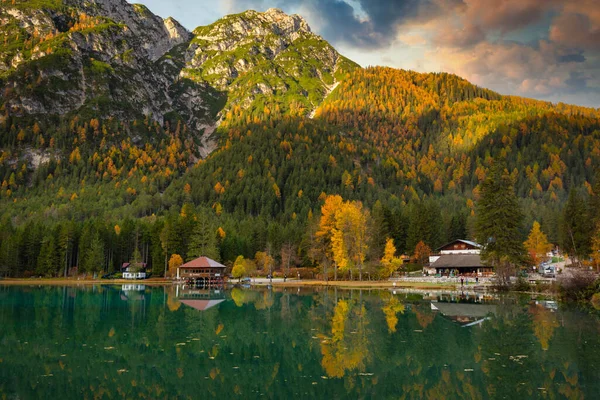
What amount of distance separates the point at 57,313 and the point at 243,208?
129 metres

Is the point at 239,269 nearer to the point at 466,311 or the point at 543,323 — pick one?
the point at 466,311

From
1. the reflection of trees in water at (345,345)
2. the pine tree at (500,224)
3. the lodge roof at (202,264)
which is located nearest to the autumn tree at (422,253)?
the pine tree at (500,224)

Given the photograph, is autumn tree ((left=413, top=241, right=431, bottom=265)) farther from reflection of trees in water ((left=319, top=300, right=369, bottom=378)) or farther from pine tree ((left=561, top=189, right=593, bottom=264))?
reflection of trees in water ((left=319, top=300, right=369, bottom=378))

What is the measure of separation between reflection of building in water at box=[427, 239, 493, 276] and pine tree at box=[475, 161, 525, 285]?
22.8 meters

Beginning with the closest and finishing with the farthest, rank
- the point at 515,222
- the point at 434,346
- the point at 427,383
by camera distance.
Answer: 1. the point at 427,383
2. the point at 434,346
3. the point at 515,222

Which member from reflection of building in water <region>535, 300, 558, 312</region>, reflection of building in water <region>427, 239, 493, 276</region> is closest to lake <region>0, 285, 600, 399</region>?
reflection of building in water <region>535, 300, 558, 312</region>

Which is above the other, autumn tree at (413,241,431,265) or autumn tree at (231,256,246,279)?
autumn tree at (413,241,431,265)

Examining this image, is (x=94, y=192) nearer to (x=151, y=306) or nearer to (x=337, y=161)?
(x=337, y=161)

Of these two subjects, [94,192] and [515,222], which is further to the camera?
[94,192]

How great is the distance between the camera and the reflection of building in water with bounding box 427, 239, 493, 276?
8250 centimetres

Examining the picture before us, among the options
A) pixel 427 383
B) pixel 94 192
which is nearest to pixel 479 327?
pixel 427 383

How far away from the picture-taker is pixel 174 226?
102438 millimetres

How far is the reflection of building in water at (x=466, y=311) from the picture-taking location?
3191 centimetres

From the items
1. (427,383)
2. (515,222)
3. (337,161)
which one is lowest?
(427,383)
